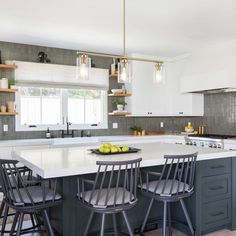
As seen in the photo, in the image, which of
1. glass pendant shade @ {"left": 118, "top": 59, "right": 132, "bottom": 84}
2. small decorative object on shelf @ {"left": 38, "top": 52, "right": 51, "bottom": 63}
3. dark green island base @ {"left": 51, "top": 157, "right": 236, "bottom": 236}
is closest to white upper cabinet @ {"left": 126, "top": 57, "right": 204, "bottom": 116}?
small decorative object on shelf @ {"left": 38, "top": 52, "right": 51, "bottom": 63}

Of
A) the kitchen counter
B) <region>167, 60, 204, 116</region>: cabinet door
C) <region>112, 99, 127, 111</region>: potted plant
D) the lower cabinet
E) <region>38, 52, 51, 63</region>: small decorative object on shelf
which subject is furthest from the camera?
<region>167, 60, 204, 116</region>: cabinet door

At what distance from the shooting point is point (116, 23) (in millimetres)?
3830

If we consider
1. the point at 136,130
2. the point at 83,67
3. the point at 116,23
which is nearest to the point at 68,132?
the point at 136,130

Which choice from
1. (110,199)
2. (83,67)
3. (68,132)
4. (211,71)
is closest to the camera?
(110,199)

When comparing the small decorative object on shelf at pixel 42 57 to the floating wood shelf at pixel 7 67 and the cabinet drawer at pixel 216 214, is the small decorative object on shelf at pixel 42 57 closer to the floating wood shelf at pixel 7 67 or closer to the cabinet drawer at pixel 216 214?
the floating wood shelf at pixel 7 67

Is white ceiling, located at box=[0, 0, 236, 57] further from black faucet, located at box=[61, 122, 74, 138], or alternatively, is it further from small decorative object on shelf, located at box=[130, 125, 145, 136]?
small decorative object on shelf, located at box=[130, 125, 145, 136]

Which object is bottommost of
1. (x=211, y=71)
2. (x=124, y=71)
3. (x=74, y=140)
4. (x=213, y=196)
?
(x=213, y=196)

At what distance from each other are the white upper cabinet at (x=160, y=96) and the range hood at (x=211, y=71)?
24cm

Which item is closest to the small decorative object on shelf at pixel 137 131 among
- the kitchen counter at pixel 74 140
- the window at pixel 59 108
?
the kitchen counter at pixel 74 140

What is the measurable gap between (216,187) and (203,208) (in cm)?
26

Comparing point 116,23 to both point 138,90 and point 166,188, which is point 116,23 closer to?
point 138,90

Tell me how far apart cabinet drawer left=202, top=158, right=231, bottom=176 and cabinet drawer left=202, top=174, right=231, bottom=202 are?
45 mm

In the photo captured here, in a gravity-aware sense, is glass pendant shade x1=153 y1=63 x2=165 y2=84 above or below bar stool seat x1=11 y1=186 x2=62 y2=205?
above

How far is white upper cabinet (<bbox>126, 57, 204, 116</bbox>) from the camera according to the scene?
566 cm
